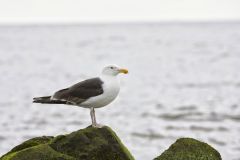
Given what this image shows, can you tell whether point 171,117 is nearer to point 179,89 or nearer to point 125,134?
point 125,134

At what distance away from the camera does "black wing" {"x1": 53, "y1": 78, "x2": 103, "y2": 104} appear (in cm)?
1010

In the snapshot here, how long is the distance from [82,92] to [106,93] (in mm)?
476

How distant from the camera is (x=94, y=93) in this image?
10.1 m

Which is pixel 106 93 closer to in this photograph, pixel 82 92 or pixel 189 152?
pixel 82 92

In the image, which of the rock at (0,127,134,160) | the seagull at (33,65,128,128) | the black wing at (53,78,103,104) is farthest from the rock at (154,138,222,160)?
the black wing at (53,78,103,104)

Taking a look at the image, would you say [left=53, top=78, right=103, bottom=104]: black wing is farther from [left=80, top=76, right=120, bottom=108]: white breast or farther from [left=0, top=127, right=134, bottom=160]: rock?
[left=0, top=127, right=134, bottom=160]: rock

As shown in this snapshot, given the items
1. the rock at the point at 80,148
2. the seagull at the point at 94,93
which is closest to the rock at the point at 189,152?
the rock at the point at 80,148

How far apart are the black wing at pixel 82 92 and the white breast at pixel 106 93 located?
69mm

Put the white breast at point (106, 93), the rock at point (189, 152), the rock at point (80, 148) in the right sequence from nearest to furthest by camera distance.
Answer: the rock at point (80, 148), the rock at point (189, 152), the white breast at point (106, 93)

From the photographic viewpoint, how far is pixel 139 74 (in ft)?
161

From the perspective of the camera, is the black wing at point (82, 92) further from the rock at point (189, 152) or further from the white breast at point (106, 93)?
the rock at point (189, 152)

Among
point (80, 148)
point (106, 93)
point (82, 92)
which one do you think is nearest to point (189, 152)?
point (106, 93)

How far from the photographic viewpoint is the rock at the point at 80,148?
9367 mm

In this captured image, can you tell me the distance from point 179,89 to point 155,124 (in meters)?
12.9
